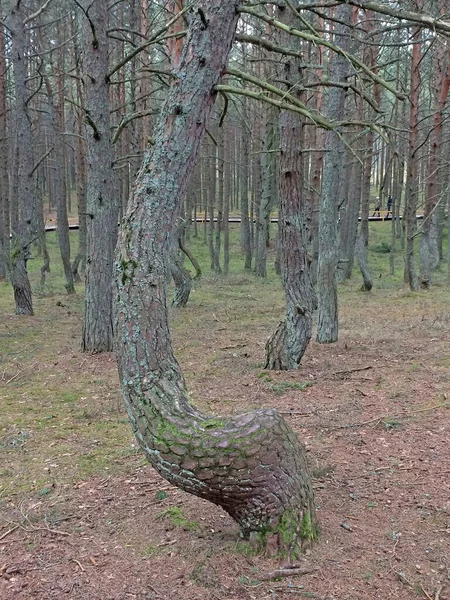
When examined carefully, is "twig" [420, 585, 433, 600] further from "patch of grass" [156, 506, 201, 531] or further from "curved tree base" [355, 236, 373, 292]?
"curved tree base" [355, 236, 373, 292]

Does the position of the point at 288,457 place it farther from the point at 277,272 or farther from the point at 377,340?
the point at 277,272

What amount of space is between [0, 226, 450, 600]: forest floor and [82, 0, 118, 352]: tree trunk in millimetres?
645

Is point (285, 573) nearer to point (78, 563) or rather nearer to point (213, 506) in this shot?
point (213, 506)

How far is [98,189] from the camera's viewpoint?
314 inches

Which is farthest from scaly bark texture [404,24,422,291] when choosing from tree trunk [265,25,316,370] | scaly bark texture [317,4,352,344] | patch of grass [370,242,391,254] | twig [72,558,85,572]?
A: patch of grass [370,242,391,254]

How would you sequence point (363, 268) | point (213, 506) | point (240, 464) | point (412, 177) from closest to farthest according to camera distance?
point (240, 464), point (213, 506), point (412, 177), point (363, 268)

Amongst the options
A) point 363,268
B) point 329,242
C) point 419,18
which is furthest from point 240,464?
point 363,268

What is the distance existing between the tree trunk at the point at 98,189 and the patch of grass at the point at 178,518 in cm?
448

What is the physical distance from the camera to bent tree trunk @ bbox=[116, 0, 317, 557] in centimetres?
285

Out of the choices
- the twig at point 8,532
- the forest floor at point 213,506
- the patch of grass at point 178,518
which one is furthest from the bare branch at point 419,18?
the twig at point 8,532

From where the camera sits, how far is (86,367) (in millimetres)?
7664

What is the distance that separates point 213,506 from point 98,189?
5.60 meters

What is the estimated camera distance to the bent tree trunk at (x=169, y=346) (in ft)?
9.34

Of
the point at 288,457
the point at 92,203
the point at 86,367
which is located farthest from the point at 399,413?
the point at 92,203
